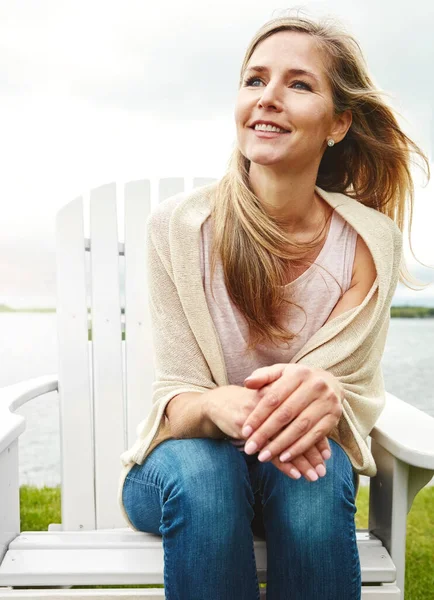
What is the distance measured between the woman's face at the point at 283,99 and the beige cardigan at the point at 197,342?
212 millimetres

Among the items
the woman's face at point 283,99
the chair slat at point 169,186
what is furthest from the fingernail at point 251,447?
the chair slat at point 169,186

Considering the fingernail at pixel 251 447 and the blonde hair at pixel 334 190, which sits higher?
the blonde hair at pixel 334 190

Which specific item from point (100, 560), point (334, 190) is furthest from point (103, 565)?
point (334, 190)

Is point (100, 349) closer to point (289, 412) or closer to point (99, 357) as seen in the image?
point (99, 357)

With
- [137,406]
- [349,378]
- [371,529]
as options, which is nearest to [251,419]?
[349,378]

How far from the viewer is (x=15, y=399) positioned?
1592mm

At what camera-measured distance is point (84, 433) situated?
1.81m

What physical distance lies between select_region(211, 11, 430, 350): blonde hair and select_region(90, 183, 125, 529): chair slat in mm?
485

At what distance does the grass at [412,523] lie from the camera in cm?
262

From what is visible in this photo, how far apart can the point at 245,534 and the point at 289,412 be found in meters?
0.23

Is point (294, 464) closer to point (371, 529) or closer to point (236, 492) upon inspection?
point (236, 492)

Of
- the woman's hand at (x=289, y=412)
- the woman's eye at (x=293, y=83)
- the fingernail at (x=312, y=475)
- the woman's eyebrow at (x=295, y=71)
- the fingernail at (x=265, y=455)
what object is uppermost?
the woman's eyebrow at (x=295, y=71)

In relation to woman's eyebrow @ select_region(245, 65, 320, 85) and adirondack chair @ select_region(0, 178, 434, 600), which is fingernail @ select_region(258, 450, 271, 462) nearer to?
adirondack chair @ select_region(0, 178, 434, 600)

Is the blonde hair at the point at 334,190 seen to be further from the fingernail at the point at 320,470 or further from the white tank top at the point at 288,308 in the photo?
the fingernail at the point at 320,470
